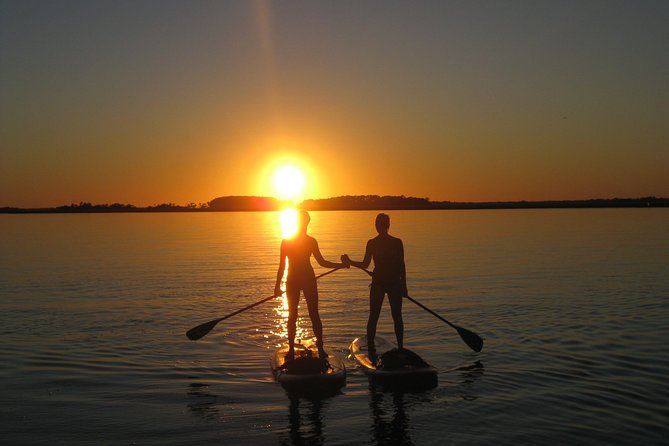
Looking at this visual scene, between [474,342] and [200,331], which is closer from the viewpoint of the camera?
[474,342]

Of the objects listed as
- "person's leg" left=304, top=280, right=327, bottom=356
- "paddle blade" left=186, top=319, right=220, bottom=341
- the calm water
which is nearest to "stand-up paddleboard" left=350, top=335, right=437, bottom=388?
the calm water

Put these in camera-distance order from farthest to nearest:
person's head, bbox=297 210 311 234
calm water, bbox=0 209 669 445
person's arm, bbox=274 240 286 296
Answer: person's arm, bbox=274 240 286 296 → person's head, bbox=297 210 311 234 → calm water, bbox=0 209 669 445

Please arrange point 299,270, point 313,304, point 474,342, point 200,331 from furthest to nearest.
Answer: point 200,331 → point 474,342 → point 313,304 → point 299,270

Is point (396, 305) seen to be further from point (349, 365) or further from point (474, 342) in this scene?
point (474, 342)

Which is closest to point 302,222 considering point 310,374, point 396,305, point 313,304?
point 313,304

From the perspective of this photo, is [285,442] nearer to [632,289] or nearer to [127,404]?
[127,404]

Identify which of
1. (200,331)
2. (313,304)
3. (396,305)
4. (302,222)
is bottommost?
(200,331)

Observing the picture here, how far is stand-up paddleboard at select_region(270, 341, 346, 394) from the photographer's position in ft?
35.7

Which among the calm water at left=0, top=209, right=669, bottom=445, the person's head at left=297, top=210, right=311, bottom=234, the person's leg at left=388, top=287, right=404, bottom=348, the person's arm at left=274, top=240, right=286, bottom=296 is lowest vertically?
the calm water at left=0, top=209, right=669, bottom=445

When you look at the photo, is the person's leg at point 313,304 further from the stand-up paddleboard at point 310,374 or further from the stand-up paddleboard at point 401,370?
the stand-up paddleboard at point 401,370

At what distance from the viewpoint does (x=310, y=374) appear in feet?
36.1

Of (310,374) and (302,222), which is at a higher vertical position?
(302,222)

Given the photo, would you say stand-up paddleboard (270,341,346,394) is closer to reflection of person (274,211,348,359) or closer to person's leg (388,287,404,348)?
reflection of person (274,211,348,359)

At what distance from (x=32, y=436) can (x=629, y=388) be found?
32.6 ft
